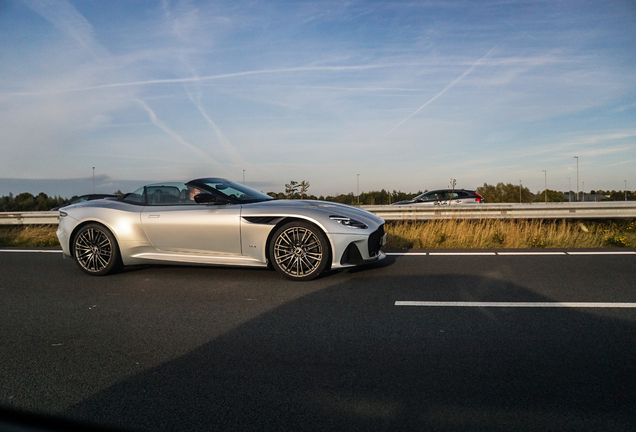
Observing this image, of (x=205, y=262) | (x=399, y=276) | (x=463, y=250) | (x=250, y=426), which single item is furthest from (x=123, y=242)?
(x=463, y=250)

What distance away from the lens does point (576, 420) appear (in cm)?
259

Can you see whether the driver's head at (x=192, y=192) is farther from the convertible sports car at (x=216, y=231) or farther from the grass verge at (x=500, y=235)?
the grass verge at (x=500, y=235)

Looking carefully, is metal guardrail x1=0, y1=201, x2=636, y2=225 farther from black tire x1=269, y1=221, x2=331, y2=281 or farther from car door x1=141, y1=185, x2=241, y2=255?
car door x1=141, y1=185, x2=241, y2=255

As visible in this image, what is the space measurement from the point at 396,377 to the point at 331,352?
0.66 metres

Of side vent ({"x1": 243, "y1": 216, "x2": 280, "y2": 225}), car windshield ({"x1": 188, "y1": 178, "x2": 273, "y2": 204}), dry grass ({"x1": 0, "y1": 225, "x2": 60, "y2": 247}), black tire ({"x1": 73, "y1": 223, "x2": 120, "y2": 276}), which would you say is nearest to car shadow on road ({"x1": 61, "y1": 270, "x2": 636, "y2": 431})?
side vent ({"x1": 243, "y1": 216, "x2": 280, "y2": 225})

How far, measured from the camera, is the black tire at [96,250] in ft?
23.4

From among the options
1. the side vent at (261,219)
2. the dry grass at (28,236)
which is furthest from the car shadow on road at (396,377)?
the dry grass at (28,236)

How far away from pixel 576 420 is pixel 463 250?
21.5 feet

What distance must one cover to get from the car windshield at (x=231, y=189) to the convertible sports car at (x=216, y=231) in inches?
0.6

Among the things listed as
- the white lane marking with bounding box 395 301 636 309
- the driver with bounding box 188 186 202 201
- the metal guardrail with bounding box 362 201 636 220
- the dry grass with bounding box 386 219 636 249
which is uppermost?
the driver with bounding box 188 186 202 201

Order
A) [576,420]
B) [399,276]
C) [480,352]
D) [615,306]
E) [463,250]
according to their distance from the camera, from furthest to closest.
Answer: [463,250] < [399,276] < [615,306] < [480,352] < [576,420]

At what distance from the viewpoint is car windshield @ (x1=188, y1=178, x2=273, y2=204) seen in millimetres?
7086

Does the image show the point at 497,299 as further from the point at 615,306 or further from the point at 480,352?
the point at 480,352

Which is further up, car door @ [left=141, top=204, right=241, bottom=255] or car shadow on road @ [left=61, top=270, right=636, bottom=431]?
car door @ [left=141, top=204, right=241, bottom=255]
